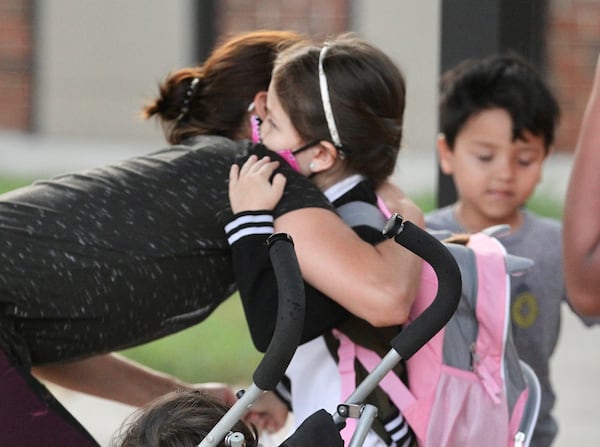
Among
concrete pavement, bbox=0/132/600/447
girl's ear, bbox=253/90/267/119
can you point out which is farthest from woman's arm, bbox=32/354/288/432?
girl's ear, bbox=253/90/267/119

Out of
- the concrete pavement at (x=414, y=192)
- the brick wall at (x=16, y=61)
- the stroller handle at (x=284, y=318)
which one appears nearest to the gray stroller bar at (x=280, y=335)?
the stroller handle at (x=284, y=318)

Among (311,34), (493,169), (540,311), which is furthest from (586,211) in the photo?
(311,34)

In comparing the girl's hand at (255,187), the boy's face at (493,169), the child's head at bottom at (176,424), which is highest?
the girl's hand at (255,187)

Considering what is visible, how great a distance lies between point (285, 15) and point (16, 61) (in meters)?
2.25

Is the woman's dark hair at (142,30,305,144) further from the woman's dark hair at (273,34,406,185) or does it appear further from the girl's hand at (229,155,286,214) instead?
the girl's hand at (229,155,286,214)

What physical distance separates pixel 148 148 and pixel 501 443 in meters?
7.72

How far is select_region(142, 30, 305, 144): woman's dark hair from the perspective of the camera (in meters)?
3.33

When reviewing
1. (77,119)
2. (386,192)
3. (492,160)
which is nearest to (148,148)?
(77,119)

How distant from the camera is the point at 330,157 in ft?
10.2

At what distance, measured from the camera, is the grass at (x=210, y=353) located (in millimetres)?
6711

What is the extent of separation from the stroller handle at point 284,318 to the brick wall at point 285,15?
7.39 m

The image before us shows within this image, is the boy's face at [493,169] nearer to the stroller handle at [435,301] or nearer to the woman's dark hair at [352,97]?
the woman's dark hair at [352,97]

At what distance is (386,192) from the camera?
126 inches

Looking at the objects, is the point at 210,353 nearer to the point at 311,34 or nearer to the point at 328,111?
the point at 311,34
